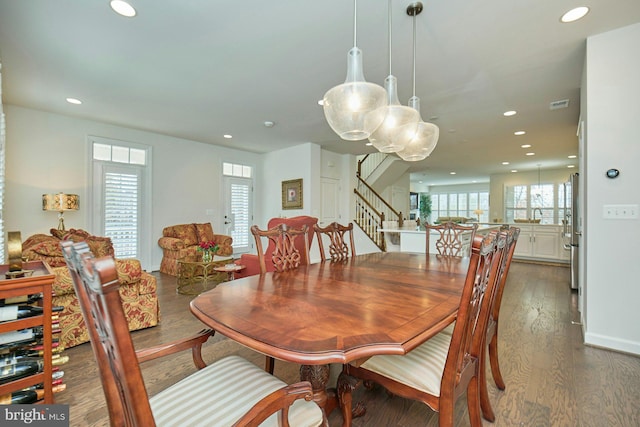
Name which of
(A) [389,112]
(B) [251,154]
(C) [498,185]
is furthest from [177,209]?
(C) [498,185]

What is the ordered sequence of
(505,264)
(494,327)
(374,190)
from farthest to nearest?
(374,190) → (494,327) → (505,264)

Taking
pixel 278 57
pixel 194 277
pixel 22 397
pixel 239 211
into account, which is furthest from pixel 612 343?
pixel 239 211

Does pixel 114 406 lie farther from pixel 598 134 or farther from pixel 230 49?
pixel 598 134

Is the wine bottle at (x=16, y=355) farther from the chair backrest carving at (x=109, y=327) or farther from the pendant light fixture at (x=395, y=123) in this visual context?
the pendant light fixture at (x=395, y=123)

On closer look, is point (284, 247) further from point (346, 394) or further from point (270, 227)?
point (270, 227)

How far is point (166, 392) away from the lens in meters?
1.00

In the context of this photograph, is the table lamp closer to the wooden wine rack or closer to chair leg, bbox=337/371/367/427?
the wooden wine rack

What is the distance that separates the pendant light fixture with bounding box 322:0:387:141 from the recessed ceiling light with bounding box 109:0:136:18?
163 centimetres

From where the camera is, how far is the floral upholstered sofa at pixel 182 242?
194 inches

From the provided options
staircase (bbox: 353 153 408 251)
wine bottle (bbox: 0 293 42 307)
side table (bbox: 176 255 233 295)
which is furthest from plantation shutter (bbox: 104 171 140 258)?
staircase (bbox: 353 153 408 251)

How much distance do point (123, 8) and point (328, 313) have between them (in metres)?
2.60

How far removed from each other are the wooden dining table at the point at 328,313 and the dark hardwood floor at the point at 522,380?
0.33 meters

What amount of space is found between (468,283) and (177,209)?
228 inches

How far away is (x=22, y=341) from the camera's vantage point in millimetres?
1391
